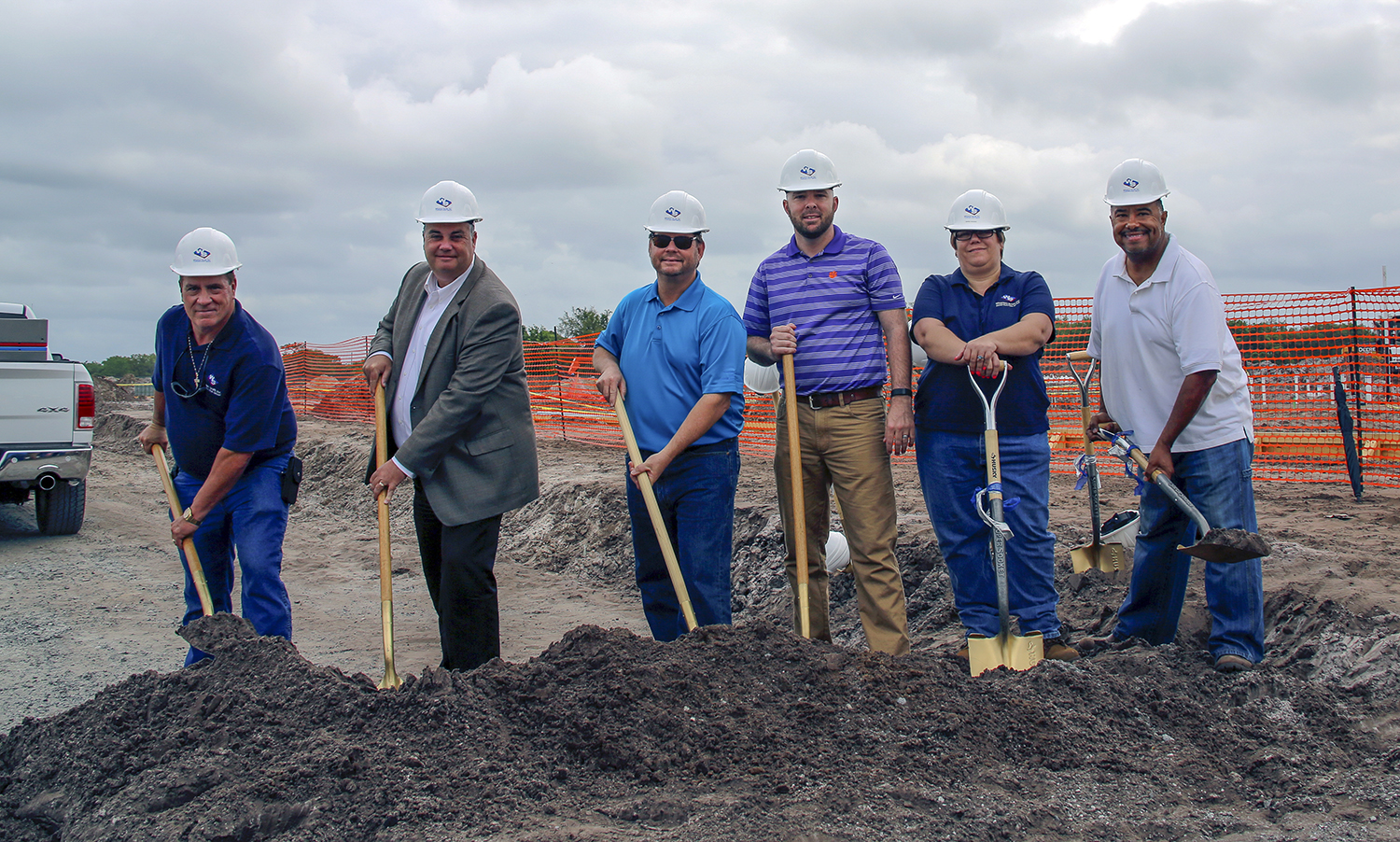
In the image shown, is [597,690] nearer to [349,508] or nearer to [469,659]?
[469,659]

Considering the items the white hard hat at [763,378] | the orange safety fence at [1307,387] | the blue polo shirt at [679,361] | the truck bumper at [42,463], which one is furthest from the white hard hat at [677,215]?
the truck bumper at [42,463]

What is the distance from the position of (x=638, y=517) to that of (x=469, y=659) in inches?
36.7

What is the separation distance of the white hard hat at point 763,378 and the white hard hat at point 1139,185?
222 centimetres

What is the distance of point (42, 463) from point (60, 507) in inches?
28.1

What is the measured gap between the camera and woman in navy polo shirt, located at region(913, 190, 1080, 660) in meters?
4.07

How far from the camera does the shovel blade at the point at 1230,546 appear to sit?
11.6 ft

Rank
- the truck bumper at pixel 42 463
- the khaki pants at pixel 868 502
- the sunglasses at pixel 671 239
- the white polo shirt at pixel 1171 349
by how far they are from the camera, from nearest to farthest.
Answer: the white polo shirt at pixel 1171 349 < the sunglasses at pixel 671 239 < the khaki pants at pixel 868 502 < the truck bumper at pixel 42 463

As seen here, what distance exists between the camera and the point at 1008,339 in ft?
13.0

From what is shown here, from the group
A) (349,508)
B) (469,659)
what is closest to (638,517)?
(469,659)

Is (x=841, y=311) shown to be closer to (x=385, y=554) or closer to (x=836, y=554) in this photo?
(x=836, y=554)

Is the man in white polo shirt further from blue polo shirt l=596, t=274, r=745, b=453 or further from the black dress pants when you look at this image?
the black dress pants

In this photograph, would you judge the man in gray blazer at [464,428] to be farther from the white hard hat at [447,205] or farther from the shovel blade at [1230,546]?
the shovel blade at [1230,546]

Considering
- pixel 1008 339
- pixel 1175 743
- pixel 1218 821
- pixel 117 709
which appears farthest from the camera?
pixel 1008 339

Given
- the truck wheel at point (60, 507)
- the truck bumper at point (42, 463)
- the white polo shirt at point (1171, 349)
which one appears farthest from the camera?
the truck wheel at point (60, 507)
